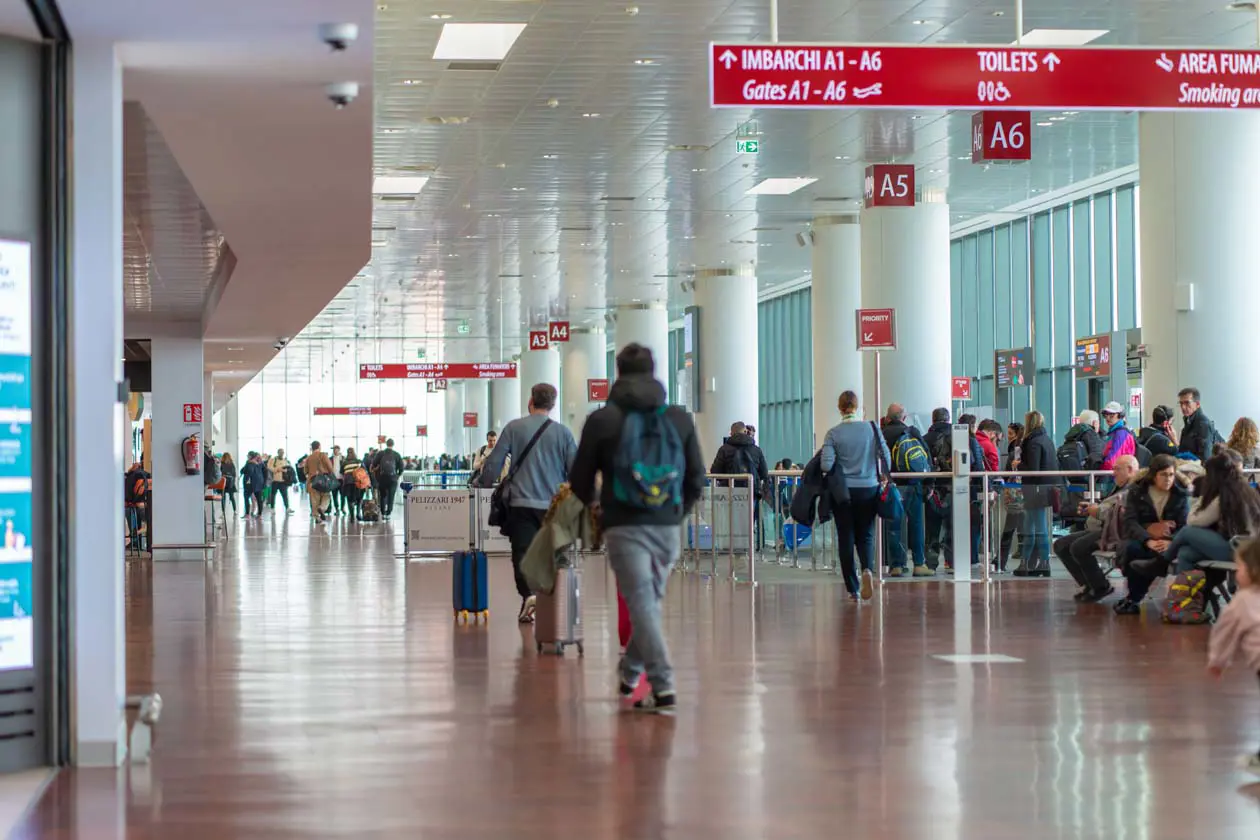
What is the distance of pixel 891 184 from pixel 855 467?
708 cm

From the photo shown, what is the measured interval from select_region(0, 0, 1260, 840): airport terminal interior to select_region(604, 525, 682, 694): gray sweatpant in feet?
0.06

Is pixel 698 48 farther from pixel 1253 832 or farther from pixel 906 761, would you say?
pixel 1253 832

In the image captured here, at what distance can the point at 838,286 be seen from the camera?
80.2 ft

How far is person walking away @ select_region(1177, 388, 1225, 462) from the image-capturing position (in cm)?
1348

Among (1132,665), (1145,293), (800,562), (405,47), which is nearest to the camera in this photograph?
(1132,665)

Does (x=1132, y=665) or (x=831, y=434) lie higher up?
(x=831, y=434)

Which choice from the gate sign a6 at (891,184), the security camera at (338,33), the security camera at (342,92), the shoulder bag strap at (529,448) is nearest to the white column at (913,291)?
the gate sign a6 at (891,184)

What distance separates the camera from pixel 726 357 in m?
29.8

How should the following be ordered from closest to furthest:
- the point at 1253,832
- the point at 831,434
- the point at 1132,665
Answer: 1. the point at 1253,832
2. the point at 1132,665
3. the point at 831,434

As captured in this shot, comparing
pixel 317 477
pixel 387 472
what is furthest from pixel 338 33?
pixel 317 477

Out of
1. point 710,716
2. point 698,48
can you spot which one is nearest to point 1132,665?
point 710,716

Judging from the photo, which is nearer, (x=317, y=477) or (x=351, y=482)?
(x=317, y=477)

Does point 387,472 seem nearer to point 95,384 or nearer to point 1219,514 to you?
point 1219,514

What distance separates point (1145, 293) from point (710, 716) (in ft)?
33.1
